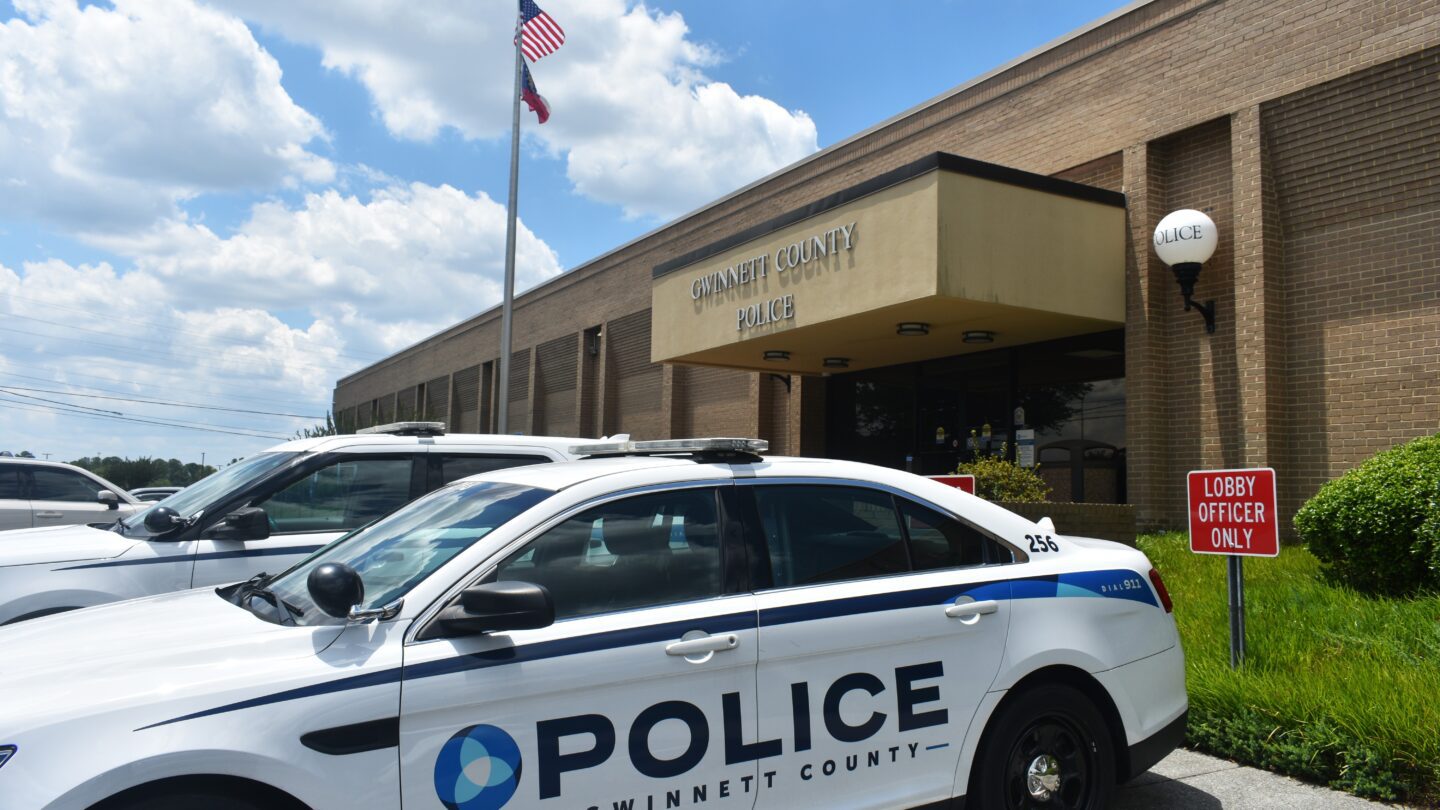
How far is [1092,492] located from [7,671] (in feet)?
42.9

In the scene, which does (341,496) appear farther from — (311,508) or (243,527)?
(243,527)

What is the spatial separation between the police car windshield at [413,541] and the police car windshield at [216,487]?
8.14ft

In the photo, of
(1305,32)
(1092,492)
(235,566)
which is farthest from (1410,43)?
(235,566)

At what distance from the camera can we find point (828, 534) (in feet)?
12.9

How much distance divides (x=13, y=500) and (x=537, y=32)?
39.2 ft

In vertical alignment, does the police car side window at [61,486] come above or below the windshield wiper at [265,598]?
above

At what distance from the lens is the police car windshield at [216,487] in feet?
19.8

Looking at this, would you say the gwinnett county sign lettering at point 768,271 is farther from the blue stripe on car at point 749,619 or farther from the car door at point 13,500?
the car door at point 13,500

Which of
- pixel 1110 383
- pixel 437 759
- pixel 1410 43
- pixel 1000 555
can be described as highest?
pixel 1410 43

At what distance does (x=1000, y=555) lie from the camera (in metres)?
4.21

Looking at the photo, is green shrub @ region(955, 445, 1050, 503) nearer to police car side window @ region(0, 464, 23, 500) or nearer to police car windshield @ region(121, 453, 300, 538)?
police car windshield @ region(121, 453, 300, 538)

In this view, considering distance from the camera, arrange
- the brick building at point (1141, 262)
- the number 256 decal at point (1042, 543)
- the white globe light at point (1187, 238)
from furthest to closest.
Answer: the white globe light at point (1187, 238) < the brick building at point (1141, 262) < the number 256 decal at point (1042, 543)

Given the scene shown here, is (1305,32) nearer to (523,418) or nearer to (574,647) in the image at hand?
(574,647)

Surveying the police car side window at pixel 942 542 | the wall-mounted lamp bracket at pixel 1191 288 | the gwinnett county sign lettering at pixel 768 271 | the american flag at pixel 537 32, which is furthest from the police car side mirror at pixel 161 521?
the american flag at pixel 537 32
